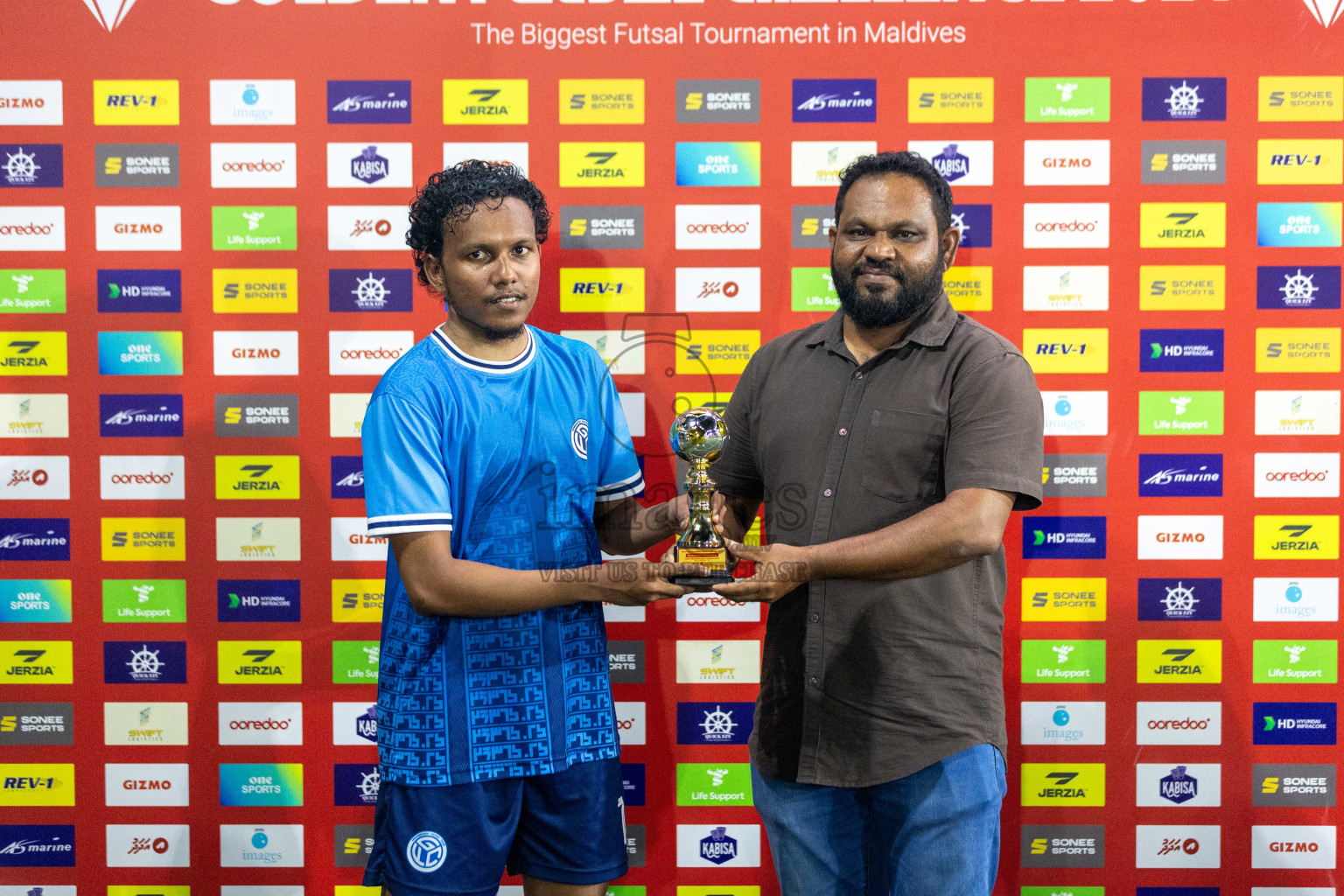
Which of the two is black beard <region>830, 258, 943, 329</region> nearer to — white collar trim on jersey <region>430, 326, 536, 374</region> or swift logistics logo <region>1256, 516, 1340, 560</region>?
white collar trim on jersey <region>430, 326, 536, 374</region>

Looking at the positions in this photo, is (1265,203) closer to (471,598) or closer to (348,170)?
(471,598)

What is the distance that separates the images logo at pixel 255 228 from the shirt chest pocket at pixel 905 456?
190cm

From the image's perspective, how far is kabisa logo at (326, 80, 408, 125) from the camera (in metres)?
2.60

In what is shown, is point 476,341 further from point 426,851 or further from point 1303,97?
point 1303,97

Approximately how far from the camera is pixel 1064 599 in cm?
267

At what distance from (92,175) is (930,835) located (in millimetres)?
2993

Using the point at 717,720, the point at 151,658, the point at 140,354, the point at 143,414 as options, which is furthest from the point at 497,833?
the point at 140,354

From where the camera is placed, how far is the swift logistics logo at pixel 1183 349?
2.62 meters

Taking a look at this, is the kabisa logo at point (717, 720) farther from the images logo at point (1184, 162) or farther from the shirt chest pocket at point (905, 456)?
the images logo at point (1184, 162)

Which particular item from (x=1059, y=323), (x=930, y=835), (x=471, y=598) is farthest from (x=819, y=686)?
(x=1059, y=323)

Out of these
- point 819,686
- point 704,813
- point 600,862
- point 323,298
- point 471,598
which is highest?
point 323,298

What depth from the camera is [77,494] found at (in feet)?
8.80

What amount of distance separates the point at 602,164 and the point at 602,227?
19 centimetres

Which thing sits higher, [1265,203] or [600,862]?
[1265,203]
